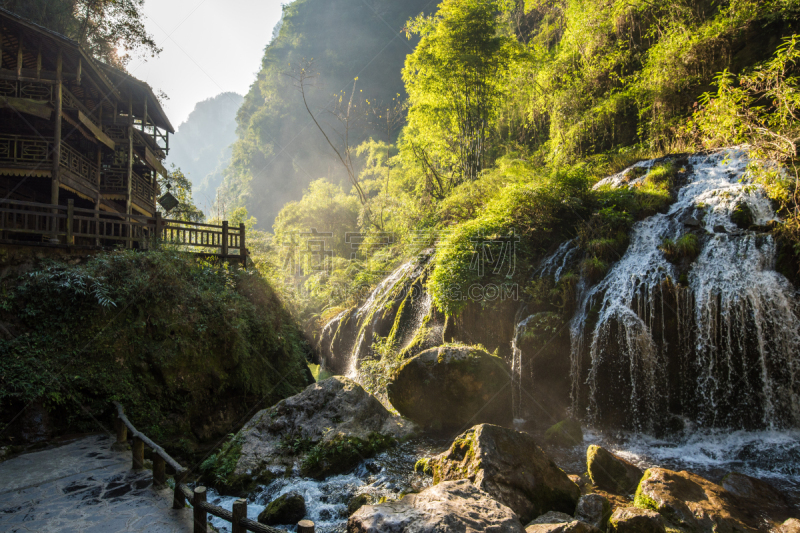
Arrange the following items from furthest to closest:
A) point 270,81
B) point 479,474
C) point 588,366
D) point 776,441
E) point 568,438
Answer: point 270,81 → point 588,366 → point 568,438 → point 776,441 → point 479,474

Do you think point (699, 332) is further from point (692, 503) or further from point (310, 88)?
point (310, 88)

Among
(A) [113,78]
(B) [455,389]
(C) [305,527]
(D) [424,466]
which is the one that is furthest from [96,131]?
(C) [305,527]

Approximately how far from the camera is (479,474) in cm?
498

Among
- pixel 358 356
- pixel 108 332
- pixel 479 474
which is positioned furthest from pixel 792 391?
pixel 108 332

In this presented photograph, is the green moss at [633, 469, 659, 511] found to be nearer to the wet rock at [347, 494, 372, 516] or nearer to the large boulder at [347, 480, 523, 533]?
the large boulder at [347, 480, 523, 533]

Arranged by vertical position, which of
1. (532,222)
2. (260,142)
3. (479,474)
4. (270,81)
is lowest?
(479,474)

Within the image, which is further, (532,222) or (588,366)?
(532,222)

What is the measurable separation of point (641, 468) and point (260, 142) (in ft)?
198

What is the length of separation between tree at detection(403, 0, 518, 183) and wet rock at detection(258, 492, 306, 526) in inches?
525

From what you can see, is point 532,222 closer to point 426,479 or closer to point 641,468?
point 641,468

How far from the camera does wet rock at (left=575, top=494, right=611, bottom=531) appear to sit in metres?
4.64

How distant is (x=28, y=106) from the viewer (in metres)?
12.1

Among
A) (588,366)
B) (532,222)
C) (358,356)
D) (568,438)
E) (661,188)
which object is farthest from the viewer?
(358,356)

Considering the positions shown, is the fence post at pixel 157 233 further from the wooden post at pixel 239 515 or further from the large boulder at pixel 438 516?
the large boulder at pixel 438 516
